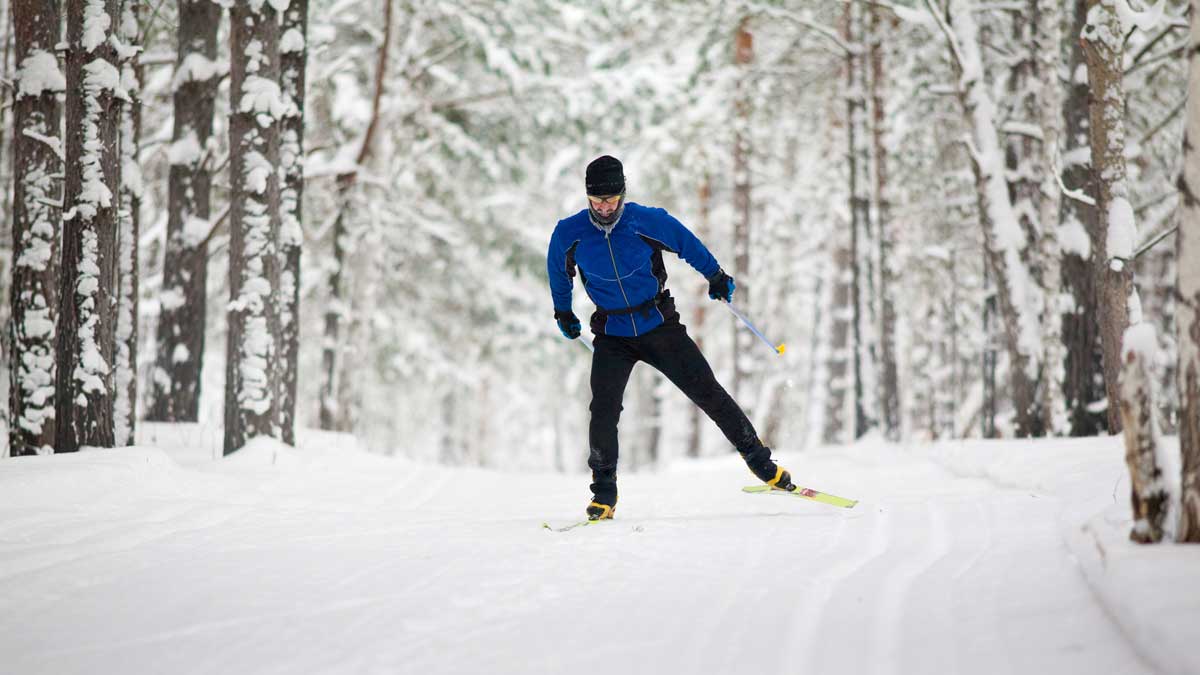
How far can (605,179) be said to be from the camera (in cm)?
493

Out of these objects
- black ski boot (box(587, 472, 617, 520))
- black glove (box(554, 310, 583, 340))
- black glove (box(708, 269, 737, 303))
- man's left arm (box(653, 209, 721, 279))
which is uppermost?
man's left arm (box(653, 209, 721, 279))

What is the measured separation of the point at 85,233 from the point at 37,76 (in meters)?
1.37

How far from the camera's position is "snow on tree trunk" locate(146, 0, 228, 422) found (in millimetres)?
9625

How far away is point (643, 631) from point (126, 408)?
664 centimetres

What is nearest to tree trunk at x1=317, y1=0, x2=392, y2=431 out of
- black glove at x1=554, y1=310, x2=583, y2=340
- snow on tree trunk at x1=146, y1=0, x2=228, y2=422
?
snow on tree trunk at x1=146, y1=0, x2=228, y2=422

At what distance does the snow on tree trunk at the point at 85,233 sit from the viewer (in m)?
5.89

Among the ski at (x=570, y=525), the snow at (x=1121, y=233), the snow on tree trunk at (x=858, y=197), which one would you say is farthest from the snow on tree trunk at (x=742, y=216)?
the ski at (x=570, y=525)

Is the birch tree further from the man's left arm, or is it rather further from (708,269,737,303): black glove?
the man's left arm

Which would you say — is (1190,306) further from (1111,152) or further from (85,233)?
(85,233)

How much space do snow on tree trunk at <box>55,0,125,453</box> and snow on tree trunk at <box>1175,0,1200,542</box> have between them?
19.9ft

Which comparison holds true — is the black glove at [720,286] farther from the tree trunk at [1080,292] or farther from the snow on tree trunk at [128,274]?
the snow on tree trunk at [128,274]

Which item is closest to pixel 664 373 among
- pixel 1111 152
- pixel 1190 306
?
pixel 1190 306

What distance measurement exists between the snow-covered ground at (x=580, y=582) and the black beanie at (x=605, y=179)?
1.87 metres

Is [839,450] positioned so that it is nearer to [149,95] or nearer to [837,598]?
[837,598]
